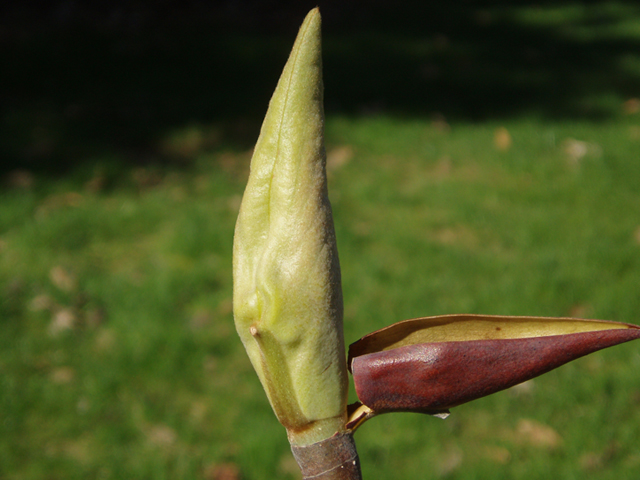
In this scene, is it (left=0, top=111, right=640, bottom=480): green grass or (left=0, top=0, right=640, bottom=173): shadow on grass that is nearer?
(left=0, top=111, right=640, bottom=480): green grass

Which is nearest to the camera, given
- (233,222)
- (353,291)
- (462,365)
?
(462,365)

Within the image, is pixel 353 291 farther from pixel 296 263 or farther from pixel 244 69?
pixel 244 69

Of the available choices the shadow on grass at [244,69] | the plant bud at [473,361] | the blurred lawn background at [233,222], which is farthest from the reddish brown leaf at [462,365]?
the shadow on grass at [244,69]

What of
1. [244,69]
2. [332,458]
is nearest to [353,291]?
[332,458]

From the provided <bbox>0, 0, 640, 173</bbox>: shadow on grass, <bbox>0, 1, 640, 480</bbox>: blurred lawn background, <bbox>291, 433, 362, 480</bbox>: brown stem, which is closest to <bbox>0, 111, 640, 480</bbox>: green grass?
<bbox>0, 1, 640, 480</bbox>: blurred lawn background

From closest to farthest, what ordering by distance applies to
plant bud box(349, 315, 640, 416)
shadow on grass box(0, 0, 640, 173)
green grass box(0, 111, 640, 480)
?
1. plant bud box(349, 315, 640, 416)
2. green grass box(0, 111, 640, 480)
3. shadow on grass box(0, 0, 640, 173)

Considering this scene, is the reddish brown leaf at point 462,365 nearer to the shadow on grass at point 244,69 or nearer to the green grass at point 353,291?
the green grass at point 353,291

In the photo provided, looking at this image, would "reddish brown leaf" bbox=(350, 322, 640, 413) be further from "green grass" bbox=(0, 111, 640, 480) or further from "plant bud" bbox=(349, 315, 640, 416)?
"green grass" bbox=(0, 111, 640, 480)
